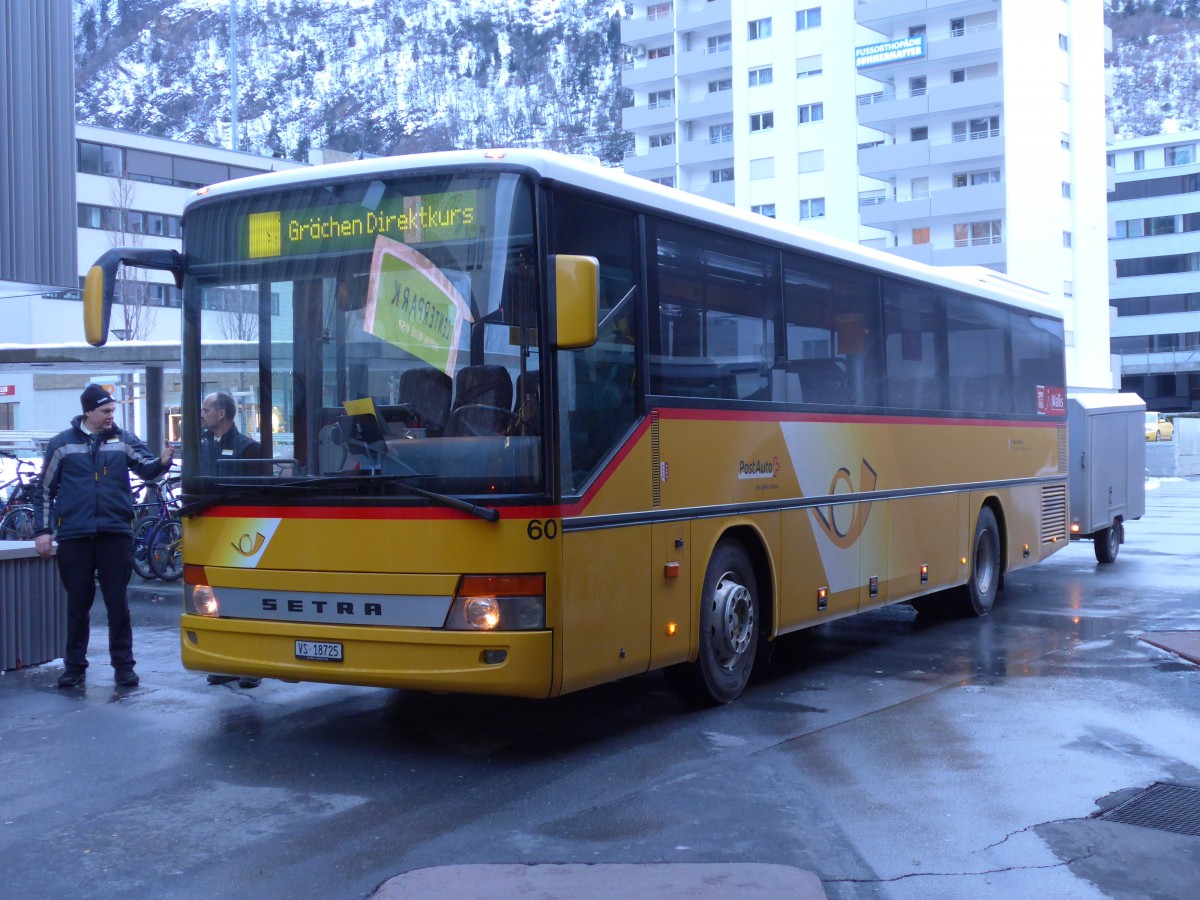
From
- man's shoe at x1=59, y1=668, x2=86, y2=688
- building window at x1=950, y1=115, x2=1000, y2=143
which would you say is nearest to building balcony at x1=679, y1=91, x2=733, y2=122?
building window at x1=950, y1=115, x2=1000, y2=143

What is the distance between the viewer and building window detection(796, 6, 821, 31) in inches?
2968

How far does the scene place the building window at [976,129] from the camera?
66500 mm

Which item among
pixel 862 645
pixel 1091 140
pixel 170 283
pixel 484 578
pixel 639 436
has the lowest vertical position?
pixel 862 645

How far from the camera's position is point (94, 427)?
9.48 m

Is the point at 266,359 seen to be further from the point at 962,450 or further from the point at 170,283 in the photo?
the point at 170,283

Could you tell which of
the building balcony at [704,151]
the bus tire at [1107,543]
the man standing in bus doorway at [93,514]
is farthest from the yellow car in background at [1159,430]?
the man standing in bus doorway at [93,514]

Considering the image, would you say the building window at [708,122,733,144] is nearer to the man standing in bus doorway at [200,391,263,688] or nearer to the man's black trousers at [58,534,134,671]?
the man's black trousers at [58,534,134,671]

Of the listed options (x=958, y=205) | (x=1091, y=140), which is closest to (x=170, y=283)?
(x=958, y=205)

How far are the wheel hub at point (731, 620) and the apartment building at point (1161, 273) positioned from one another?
329 feet

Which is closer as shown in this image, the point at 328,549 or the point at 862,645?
the point at 328,549

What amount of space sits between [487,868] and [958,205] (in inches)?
2527

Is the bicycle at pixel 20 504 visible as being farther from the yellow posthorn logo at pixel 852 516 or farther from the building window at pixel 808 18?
the building window at pixel 808 18

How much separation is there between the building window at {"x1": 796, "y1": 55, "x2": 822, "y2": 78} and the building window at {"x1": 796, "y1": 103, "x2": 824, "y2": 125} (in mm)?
1697

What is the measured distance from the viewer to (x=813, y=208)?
7444 centimetres
